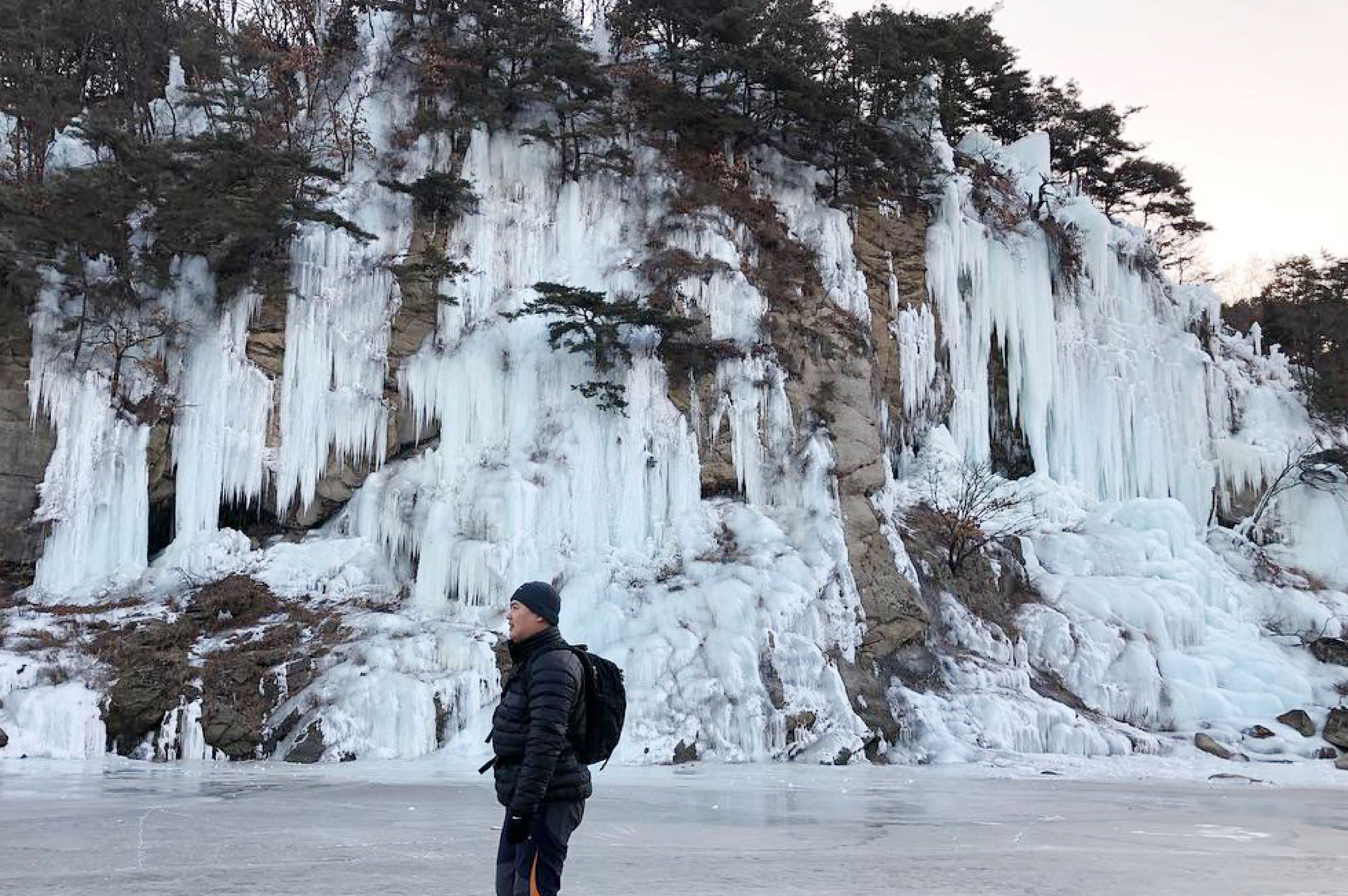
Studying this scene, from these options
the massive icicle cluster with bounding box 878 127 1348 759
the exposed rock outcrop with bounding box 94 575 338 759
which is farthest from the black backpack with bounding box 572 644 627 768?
the massive icicle cluster with bounding box 878 127 1348 759

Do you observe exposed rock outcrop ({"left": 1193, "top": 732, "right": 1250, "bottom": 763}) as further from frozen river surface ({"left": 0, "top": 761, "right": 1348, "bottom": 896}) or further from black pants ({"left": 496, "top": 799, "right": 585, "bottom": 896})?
black pants ({"left": 496, "top": 799, "right": 585, "bottom": 896})

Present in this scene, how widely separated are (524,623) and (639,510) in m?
15.1

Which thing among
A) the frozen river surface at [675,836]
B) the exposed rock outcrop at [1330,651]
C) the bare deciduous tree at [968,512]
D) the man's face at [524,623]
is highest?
the bare deciduous tree at [968,512]

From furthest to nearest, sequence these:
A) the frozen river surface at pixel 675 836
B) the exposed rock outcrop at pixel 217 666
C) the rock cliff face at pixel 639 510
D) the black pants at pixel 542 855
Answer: the rock cliff face at pixel 639 510 → the exposed rock outcrop at pixel 217 666 → the frozen river surface at pixel 675 836 → the black pants at pixel 542 855

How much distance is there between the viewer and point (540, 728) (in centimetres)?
409

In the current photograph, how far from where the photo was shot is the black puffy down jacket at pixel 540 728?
405cm

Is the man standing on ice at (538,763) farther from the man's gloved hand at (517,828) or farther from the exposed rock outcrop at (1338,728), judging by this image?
the exposed rock outcrop at (1338,728)

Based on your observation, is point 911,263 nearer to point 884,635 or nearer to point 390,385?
point 884,635

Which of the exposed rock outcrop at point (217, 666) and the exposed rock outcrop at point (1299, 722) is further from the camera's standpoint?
the exposed rock outcrop at point (1299, 722)

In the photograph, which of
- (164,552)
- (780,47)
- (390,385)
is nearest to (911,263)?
(780,47)

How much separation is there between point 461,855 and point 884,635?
1278 cm

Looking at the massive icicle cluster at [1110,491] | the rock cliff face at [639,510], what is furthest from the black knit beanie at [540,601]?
the massive icicle cluster at [1110,491]

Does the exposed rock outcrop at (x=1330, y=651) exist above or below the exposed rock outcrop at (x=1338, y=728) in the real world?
above

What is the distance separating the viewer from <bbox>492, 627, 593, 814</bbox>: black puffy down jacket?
13.3 ft
